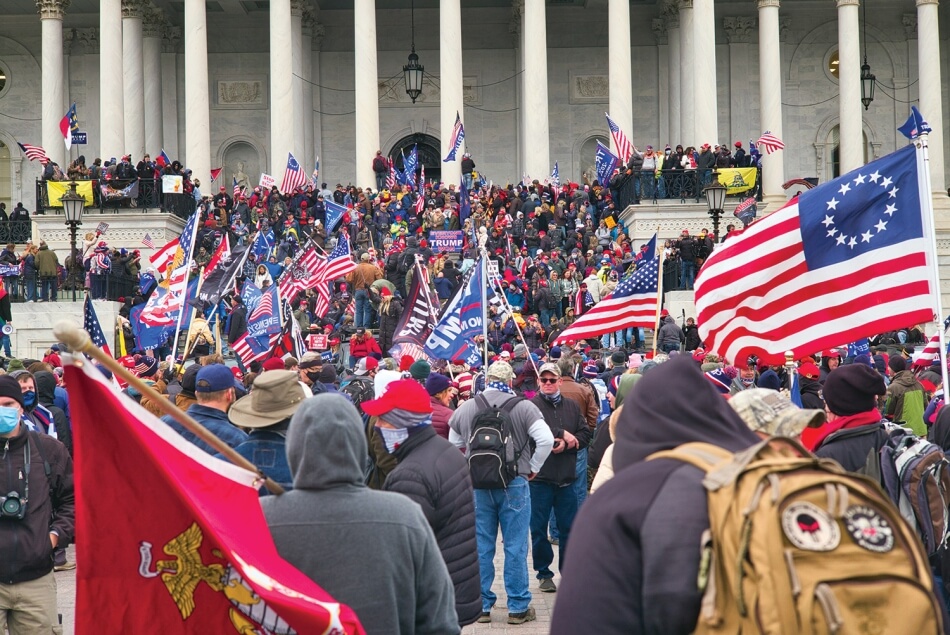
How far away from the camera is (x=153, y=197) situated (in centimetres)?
3322

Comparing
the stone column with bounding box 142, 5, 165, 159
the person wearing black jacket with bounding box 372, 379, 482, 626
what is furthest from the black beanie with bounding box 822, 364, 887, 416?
the stone column with bounding box 142, 5, 165, 159

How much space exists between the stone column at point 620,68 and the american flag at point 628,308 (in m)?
23.3

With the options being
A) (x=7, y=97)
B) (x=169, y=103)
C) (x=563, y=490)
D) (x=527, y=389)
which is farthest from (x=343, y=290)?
(x=7, y=97)

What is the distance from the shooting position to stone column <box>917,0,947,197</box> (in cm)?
3775

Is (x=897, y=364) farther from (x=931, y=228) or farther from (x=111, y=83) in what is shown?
(x=111, y=83)

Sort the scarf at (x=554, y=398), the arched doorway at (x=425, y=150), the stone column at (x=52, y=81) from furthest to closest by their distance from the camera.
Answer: the arched doorway at (x=425, y=150) → the stone column at (x=52, y=81) → the scarf at (x=554, y=398)

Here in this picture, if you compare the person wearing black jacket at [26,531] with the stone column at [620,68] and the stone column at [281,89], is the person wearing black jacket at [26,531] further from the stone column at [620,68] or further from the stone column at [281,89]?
the stone column at [620,68]

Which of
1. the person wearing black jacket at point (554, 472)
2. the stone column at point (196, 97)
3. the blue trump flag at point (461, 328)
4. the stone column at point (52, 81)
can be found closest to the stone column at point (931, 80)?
the stone column at point (196, 97)

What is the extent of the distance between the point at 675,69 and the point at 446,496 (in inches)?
1494

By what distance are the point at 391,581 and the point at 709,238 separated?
937 inches

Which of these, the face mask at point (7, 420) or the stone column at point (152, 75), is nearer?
the face mask at point (7, 420)

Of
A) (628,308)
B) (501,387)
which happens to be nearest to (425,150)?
(628,308)

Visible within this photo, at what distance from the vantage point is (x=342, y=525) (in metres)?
4.04

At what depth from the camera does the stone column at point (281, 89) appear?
120 ft
